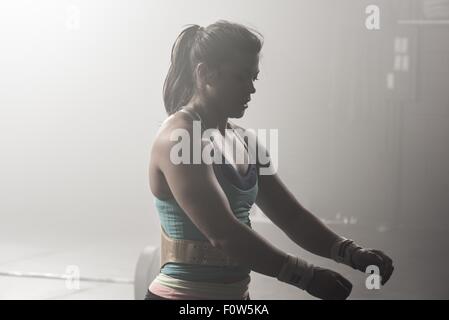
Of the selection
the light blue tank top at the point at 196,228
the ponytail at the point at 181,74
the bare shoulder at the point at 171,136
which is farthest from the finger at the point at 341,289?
the ponytail at the point at 181,74

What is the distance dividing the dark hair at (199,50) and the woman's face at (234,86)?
0.02m

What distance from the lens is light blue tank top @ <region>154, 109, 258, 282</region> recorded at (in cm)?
117

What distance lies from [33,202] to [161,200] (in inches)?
226

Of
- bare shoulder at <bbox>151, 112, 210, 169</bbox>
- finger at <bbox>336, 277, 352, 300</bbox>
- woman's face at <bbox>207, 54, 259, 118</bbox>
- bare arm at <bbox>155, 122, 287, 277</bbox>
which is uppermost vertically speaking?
woman's face at <bbox>207, 54, 259, 118</bbox>

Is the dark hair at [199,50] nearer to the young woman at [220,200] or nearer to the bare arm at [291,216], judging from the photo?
the young woman at [220,200]

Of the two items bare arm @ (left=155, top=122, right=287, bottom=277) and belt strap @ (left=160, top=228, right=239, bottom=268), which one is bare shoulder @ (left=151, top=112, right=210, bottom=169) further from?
belt strap @ (left=160, top=228, right=239, bottom=268)

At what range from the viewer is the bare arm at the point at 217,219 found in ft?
3.64

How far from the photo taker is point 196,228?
1.18 m

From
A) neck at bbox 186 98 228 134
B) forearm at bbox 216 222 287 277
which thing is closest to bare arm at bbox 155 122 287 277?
forearm at bbox 216 222 287 277

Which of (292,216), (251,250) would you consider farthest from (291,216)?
(251,250)

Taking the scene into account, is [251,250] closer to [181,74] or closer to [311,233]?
[311,233]

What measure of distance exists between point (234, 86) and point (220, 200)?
9.7 inches

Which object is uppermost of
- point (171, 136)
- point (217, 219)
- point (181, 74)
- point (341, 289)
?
point (181, 74)
